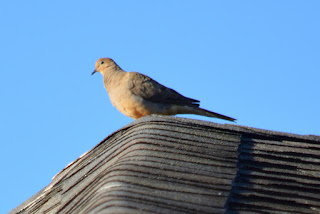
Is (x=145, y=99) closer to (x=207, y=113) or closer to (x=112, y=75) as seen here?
(x=207, y=113)

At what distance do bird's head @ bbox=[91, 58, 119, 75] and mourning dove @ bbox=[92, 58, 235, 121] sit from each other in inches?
34.6

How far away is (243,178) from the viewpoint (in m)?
3.97

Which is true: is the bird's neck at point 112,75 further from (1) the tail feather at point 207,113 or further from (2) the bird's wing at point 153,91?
(1) the tail feather at point 207,113

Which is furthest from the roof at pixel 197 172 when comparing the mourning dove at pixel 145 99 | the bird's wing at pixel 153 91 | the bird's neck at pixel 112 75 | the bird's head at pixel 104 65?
the bird's head at pixel 104 65

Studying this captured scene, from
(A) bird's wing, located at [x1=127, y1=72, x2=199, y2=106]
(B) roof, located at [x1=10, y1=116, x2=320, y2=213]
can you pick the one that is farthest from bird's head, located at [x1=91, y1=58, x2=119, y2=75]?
(B) roof, located at [x1=10, y1=116, x2=320, y2=213]

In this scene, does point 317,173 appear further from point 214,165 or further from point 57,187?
point 57,187

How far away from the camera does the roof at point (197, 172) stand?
3578mm

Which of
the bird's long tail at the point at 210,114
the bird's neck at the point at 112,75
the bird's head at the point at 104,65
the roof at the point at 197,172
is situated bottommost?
the roof at the point at 197,172

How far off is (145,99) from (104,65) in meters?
2.16

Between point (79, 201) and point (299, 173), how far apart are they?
126 centimetres

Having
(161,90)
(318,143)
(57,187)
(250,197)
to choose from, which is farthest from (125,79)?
(250,197)

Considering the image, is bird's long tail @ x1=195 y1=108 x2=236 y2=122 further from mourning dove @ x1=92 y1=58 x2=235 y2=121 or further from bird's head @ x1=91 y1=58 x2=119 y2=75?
bird's head @ x1=91 y1=58 x2=119 y2=75

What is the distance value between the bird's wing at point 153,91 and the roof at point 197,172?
132 inches

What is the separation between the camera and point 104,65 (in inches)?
398
